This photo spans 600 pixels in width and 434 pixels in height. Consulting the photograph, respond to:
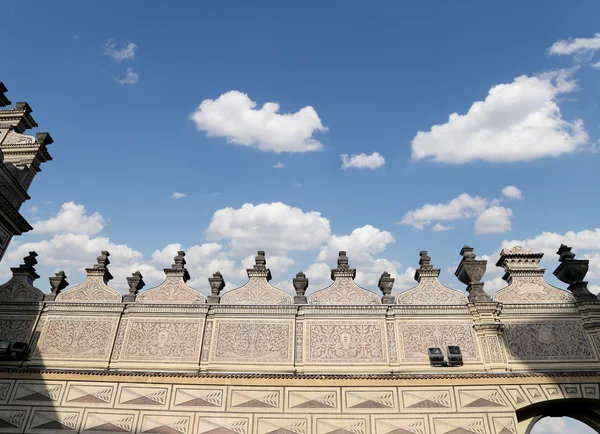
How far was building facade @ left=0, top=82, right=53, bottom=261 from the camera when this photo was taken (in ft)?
31.0

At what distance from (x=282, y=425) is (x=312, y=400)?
67 centimetres

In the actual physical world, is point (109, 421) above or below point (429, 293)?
below

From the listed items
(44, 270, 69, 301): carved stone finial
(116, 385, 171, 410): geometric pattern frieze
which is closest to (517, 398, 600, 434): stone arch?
(116, 385, 171, 410): geometric pattern frieze

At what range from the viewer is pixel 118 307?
28.0 feet

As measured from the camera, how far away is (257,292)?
8.69m

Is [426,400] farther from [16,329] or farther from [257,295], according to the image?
[16,329]

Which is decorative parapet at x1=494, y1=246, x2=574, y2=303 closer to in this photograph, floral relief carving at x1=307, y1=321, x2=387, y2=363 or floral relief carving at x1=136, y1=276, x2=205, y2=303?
floral relief carving at x1=307, y1=321, x2=387, y2=363

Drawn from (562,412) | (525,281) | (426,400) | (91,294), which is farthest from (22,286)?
(562,412)

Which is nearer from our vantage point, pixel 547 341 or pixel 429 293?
pixel 547 341

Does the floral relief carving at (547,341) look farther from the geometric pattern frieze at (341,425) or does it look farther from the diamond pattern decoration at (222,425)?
the diamond pattern decoration at (222,425)

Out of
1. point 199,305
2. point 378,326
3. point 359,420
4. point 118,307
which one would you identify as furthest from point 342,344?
point 118,307

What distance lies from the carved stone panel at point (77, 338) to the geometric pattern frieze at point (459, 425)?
636 centimetres

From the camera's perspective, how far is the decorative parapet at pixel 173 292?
864 cm

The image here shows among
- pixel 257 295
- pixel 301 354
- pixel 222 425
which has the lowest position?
pixel 222 425
